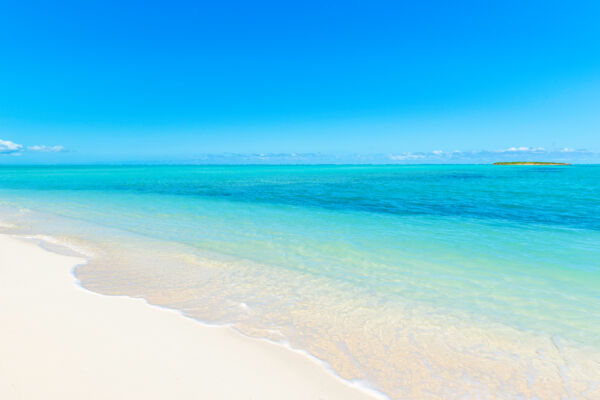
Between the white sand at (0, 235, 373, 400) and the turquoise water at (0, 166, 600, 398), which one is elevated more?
the white sand at (0, 235, 373, 400)

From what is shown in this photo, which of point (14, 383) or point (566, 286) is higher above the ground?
point (14, 383)

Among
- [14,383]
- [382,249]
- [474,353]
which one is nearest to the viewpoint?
[14,383]

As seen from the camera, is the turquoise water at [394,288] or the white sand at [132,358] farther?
the turquoise water at [394,288]

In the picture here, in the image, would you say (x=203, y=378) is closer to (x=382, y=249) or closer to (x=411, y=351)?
(x=411, y=351)

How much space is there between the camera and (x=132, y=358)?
4.00 metres

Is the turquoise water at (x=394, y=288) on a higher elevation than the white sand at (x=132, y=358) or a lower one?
lower

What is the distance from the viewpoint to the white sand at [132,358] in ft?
11.3

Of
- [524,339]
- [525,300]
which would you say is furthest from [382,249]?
[524,339]

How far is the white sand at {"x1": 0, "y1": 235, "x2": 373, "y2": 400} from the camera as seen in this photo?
346cm

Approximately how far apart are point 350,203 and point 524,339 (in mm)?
17014

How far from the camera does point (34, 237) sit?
10828mm

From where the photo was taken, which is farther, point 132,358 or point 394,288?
point 394,288

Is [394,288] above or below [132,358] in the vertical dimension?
below

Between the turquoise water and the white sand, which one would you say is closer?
the white sand
